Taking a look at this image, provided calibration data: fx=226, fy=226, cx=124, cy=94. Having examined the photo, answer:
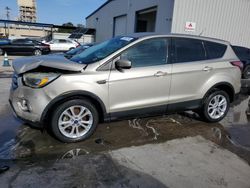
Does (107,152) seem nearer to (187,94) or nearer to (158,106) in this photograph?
(158,106)

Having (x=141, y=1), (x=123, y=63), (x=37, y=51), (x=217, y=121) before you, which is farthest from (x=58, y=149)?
(x=37, y=51)

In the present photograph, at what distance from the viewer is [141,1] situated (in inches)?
664

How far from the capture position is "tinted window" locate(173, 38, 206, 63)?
4.13 meters

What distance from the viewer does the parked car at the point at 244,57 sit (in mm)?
10195

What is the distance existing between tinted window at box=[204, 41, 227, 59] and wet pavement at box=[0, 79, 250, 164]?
143 cm

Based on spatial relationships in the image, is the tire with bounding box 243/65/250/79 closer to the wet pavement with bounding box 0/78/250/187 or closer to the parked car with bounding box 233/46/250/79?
the parked car with bounding box 233/46/250/79

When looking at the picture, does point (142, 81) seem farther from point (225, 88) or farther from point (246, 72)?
point (246, 72)

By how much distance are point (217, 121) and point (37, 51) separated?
1731 centimetres

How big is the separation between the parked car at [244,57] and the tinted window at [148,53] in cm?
763

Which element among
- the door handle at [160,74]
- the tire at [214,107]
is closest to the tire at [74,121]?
the door handle at [160,74]

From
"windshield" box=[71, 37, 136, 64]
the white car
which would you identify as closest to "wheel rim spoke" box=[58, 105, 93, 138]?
"windshield" box=[71, 37, 136, 64]

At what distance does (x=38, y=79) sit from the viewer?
3.29 metres

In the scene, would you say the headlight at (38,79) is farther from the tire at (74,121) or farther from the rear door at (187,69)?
the rear door at (187,69)

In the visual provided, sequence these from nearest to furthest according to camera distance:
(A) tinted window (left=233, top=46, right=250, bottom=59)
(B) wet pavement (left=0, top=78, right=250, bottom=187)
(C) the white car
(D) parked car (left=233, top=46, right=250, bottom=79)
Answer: (B) wet pavement (left=0, top=78, right=250, bottom=187) → (D) parked car (left=233, top=46, right=250, bottom=79) → (A) tinted window (left=233, top=46, right=250, bottom=59) → (C) the white car
